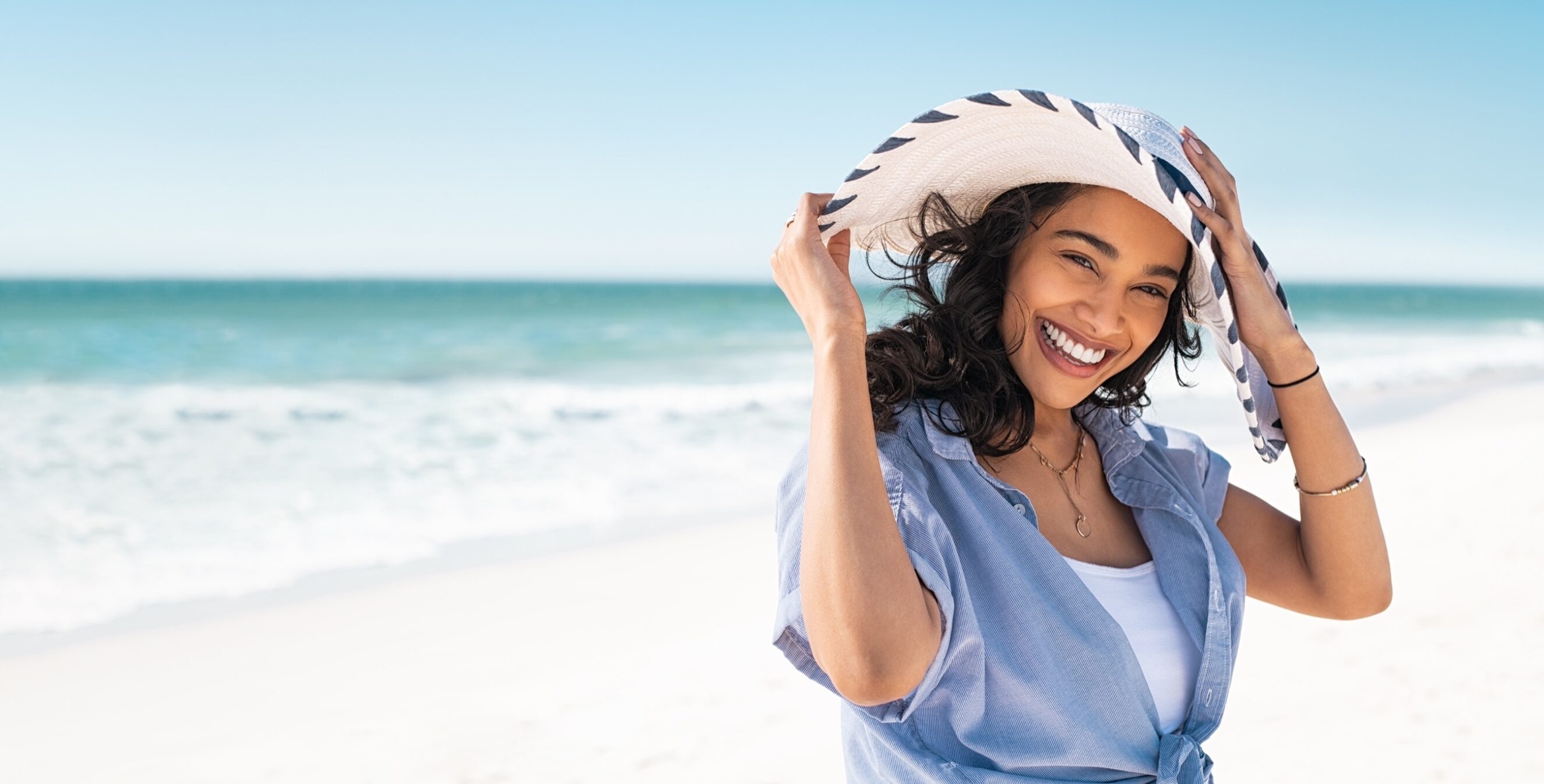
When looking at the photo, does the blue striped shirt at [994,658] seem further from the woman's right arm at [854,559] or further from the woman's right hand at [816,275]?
the woman's right hand at [816,275]

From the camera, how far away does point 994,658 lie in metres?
1.30

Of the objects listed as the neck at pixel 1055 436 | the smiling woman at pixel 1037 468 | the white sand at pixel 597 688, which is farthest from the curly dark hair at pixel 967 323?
the white sand at pixel 597 688

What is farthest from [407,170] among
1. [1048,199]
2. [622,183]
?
[1048,199]

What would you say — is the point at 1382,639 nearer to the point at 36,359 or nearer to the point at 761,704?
the point at 761,704

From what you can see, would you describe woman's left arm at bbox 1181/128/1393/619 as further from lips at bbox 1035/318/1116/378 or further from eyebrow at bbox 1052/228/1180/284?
lips at bbox 1035/318/1116/378

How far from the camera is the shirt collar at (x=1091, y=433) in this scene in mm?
1422

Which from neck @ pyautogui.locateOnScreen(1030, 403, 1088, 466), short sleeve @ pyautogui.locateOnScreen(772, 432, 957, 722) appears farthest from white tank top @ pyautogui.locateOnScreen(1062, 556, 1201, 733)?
short sleeve @ pyautogui.locateOnScreen(772, 432, 957, 722)

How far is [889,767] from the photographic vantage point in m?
1.38

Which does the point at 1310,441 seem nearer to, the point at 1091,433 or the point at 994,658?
the point at 1091,433

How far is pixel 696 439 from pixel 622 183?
36.6 metres

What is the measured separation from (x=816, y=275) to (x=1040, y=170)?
0.47 metres

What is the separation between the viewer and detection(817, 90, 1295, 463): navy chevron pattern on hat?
136 centimetres

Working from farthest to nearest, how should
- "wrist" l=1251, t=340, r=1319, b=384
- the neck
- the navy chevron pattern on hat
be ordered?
the neck
"wrist" l=1251, t=340, r=1319, b=384
the navy chevron pattern on hat

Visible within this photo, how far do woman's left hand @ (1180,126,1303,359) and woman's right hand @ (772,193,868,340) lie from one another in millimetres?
513
